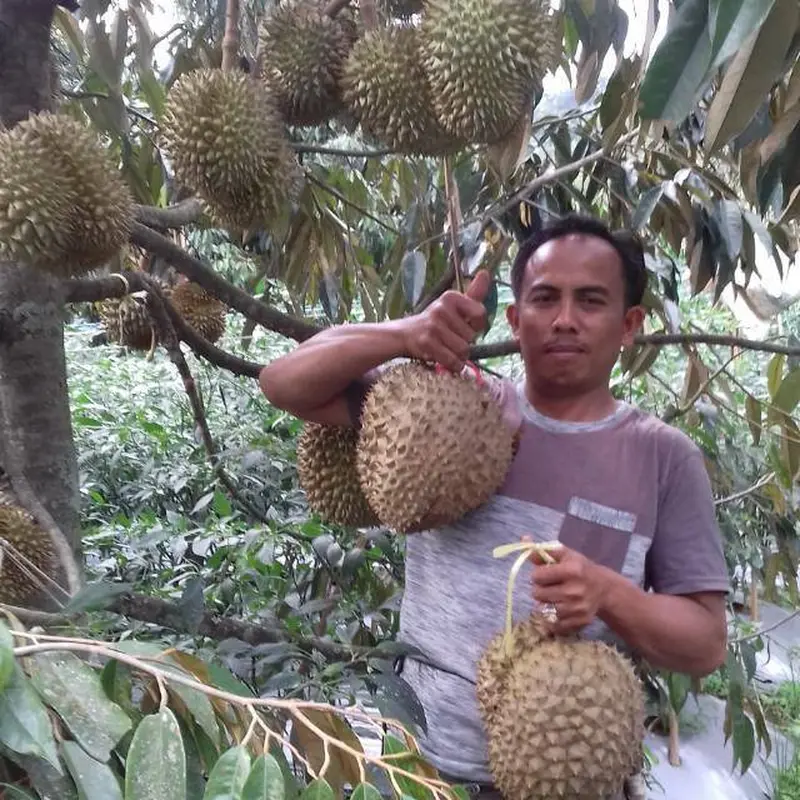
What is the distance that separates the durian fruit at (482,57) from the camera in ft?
2.51

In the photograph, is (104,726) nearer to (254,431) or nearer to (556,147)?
(556,147)

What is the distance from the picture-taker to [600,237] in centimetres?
101

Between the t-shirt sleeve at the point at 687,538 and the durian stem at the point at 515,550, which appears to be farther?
the t-shirt sleeve at the point at 687,538

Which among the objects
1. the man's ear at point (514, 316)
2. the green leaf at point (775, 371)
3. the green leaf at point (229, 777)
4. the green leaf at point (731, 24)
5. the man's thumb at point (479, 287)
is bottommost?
the green leaf at point (775, 371)

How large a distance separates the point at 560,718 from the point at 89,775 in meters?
0.47

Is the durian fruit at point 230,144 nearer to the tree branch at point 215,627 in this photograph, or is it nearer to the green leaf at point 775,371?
the tree branch at point 215,627

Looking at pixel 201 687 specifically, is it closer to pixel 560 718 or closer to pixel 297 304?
pixel 560 718

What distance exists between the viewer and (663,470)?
3.23 feet

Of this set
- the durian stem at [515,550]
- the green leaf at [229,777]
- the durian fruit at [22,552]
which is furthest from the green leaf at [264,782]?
the durian fruit at [22,552]

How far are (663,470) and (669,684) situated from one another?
0.59 m

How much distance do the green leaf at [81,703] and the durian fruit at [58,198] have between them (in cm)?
57

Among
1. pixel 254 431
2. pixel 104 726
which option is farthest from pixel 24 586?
pixel 254 431

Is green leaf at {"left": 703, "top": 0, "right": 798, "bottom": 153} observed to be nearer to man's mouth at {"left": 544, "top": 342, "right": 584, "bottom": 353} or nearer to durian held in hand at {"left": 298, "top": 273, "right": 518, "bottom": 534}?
durian held in hand at {"left": 298, "top": 273, "right": 518, "bottom": 534}

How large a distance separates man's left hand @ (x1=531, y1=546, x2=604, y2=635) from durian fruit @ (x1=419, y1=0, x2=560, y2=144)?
43 centimetres
